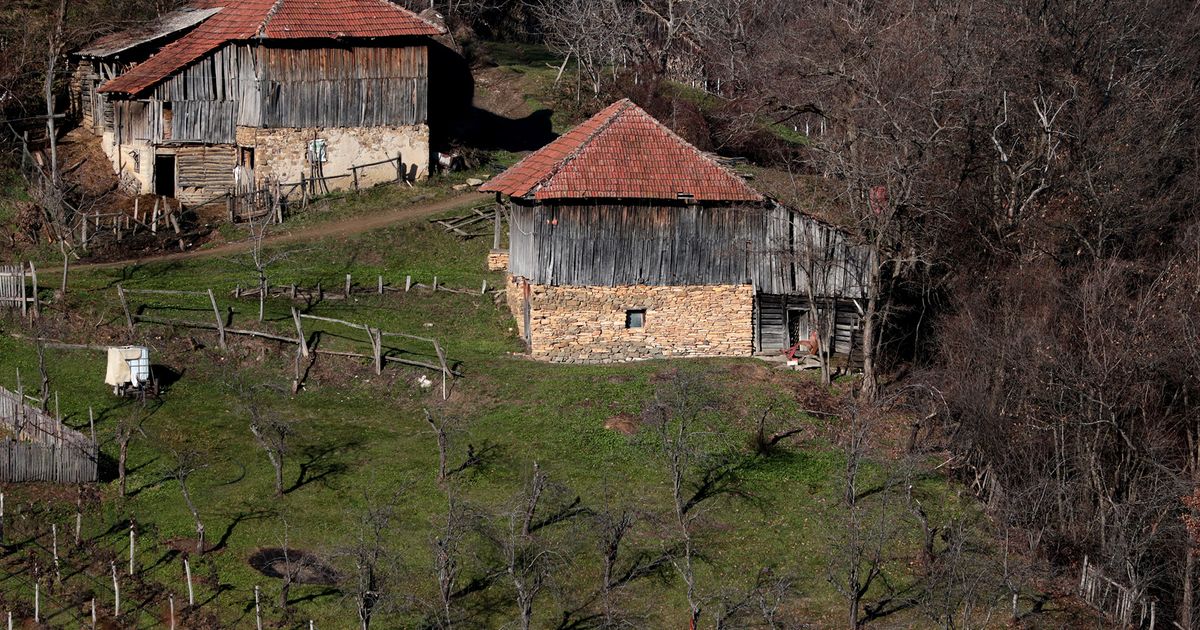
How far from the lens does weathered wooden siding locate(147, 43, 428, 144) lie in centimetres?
4756

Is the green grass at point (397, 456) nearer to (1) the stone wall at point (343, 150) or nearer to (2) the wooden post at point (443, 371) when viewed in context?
(2) the wooden post at point (443, 371)

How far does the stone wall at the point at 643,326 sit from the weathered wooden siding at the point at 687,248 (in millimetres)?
312

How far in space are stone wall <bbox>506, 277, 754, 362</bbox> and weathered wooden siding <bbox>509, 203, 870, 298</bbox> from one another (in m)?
0.31

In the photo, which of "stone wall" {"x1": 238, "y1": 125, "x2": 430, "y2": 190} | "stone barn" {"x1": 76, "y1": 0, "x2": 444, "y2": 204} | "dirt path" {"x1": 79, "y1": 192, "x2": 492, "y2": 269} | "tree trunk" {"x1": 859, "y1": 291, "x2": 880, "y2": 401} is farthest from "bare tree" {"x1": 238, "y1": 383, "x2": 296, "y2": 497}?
"stone barn" {"x1": 76, "y1": 0, "x2": 444, "y2": 204}

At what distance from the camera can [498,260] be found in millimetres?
43375

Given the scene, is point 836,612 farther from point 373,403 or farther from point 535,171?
point 535,171

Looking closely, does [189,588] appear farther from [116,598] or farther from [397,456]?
[397,456]

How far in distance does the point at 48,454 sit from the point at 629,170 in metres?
15.5

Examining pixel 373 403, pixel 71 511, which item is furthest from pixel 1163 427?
pixel 71 511

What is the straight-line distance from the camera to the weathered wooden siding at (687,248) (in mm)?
38344

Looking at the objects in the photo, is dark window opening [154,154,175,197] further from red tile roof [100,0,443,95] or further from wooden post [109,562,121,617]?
wooden post [109,562,121,617]

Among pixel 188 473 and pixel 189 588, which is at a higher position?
pixel 188 473

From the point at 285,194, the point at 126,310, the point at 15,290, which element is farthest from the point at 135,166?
the point at 126,310

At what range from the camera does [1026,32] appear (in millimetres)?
47188
